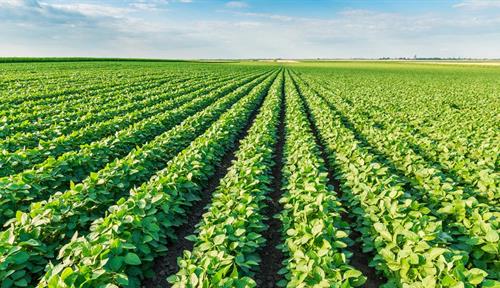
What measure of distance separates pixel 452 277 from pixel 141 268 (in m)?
3.69

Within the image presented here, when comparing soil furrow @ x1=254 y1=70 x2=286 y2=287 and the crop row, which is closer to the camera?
the crop row

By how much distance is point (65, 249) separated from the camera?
12.3ft

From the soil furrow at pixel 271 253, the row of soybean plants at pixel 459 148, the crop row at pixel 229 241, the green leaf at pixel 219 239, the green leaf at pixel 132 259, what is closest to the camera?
the crop row at pixel 229 241

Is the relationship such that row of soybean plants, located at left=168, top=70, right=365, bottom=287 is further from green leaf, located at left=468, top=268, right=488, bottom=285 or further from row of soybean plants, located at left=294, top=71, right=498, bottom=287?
green leaf, located at left=468, top=268, right=488, bottom=285

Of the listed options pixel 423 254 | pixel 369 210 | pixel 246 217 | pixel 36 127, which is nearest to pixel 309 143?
pixel 369 210

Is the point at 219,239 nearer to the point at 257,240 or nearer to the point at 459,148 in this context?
the point at 257,240

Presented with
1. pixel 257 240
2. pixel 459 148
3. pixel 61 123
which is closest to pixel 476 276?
pixel 257 240

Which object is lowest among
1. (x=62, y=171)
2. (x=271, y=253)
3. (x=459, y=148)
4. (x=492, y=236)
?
(x=271, y=253)

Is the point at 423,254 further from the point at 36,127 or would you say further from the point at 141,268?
the point at 36,127

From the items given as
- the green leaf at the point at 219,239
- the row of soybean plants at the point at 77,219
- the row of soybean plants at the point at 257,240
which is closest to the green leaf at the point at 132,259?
the row of soybean plants at the point at 77,219

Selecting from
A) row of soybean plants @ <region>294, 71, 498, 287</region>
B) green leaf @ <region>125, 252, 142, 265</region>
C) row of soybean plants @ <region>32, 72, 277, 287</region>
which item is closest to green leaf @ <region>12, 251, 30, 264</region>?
row of soybean plants @ <region>32, 72, 277, 287</region>

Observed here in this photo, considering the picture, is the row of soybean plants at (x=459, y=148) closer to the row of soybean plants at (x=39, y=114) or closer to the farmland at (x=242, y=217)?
the farmland at (x=242, y=217)

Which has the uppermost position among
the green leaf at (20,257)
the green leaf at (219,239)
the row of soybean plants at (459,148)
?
the green leaf at (219,239)

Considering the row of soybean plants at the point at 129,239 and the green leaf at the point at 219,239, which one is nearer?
the row of soybean plants at the point at 129,239
